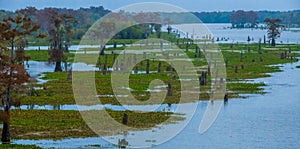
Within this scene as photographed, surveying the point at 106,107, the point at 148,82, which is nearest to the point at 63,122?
the point at 106,107

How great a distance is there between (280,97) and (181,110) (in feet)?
39.2

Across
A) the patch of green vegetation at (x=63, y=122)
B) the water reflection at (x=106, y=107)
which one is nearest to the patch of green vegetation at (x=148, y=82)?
the water reflection at (x=106, y=107)

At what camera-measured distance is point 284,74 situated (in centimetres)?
7900

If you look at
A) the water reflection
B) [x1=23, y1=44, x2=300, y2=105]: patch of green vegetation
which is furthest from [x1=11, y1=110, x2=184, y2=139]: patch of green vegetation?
[x1=23, y1=44, x2=300, y2=105]: patch of green vegetation

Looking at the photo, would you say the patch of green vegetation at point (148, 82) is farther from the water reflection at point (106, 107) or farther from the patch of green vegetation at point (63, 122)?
the patch of green vegetation at point (63, 122)

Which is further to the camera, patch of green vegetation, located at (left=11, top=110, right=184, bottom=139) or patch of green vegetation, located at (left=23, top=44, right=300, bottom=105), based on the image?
patch of green vegetation, located at (left=23, top=44, right=300, bottom=105)

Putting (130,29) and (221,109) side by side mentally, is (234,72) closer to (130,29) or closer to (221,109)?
(221,109)

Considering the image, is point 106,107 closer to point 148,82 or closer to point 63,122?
point 63,122

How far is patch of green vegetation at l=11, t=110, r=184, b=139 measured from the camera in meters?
39.0

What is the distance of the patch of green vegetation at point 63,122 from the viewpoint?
3903cm

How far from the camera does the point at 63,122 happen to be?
42688mm

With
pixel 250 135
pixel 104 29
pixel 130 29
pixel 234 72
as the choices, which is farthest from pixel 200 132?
pixel 130 29

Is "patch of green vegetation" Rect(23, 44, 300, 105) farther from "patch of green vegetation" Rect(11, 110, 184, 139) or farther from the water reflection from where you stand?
"patch of green vegetation" Rect(11, 110, 184, 139)

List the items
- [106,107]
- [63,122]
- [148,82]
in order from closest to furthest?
1. [63,122]
2. [106,107]
3. [148,82]
